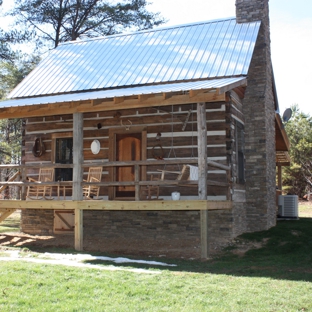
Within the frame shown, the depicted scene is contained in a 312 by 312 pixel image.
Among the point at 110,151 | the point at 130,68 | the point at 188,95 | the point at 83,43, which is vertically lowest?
the point at 110,151

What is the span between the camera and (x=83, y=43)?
1783 cm

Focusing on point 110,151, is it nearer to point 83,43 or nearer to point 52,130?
point 52,130

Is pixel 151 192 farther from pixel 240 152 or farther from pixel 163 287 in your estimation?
pixel 163 287

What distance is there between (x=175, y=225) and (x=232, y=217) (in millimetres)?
1541

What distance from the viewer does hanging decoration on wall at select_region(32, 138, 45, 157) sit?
14.5 meters

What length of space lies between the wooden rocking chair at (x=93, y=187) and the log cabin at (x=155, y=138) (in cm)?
10

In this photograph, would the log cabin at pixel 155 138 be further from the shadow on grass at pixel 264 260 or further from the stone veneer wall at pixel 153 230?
the shadow on grass at pixel 264 260

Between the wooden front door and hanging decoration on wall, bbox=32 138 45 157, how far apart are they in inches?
92.2

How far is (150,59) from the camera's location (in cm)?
1460

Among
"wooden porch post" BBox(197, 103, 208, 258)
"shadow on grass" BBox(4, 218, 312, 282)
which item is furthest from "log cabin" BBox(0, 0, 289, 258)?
"shadow on grass" BBox(4, 218, 312, 282)

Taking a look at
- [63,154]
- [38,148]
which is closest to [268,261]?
[63,154]

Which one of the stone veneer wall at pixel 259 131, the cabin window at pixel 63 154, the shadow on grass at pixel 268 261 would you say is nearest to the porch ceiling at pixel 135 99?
the cabin window at pixel 63 154

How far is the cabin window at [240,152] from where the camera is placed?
13.6 metres

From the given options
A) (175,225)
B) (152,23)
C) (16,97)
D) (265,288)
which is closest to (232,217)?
(175,225)
